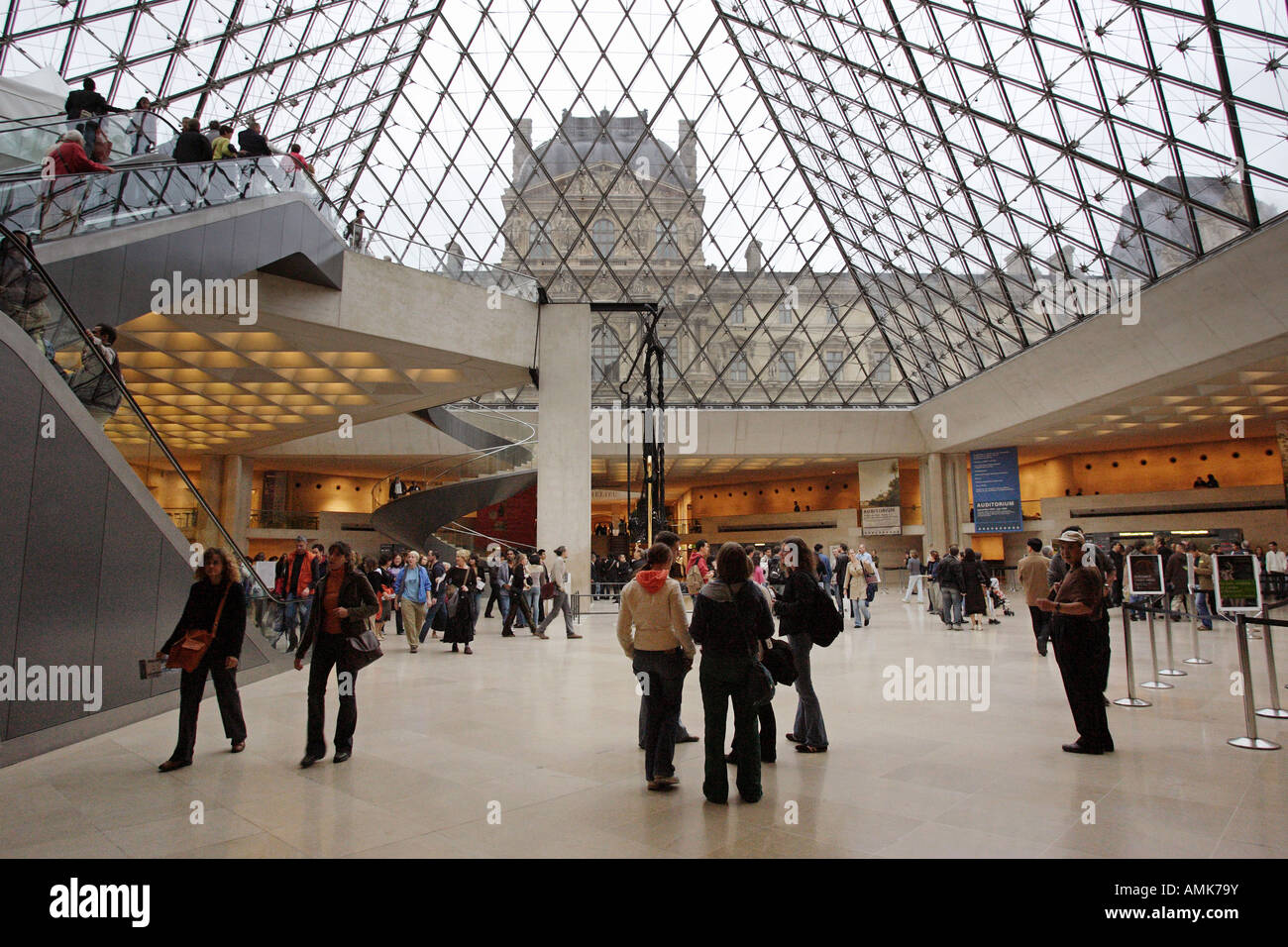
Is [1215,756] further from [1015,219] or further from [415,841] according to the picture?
[1015,219]

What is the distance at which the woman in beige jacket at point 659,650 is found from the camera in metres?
4.46

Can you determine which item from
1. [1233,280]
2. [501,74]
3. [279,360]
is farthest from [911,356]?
[279,360]

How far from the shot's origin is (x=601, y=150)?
1371 inches

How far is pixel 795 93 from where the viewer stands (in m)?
31.0

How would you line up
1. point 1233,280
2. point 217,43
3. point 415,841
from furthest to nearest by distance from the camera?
1. point 217,43
2. point 1233,280
3. point 415,841

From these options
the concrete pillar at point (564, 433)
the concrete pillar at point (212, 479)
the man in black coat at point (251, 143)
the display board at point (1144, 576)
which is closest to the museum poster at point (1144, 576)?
the display board at point (1144, 576)

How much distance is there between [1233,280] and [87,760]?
64.6 ft

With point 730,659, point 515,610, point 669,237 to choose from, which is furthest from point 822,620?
point 669,237

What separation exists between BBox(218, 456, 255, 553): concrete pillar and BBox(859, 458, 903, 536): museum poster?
89.1 feet

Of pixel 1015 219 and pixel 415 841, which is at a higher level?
pixel 1015 219

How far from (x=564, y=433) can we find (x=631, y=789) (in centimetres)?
1606

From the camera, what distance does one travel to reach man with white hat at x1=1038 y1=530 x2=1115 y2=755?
511cm
